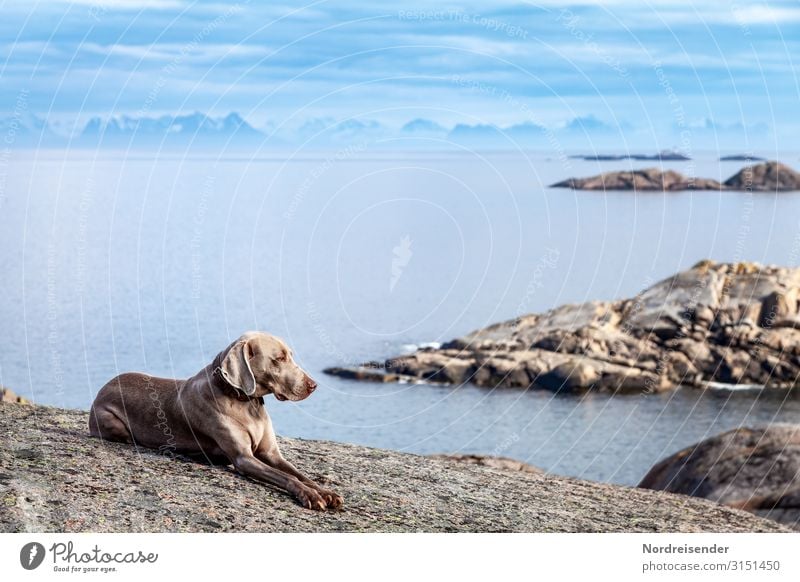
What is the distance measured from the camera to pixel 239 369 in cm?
1066

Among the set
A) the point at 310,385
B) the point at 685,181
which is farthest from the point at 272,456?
the point at 685,181

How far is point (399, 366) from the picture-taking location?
42.4m

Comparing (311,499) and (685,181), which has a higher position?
(685,181)

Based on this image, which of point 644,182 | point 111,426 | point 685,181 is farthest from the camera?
point 685,181

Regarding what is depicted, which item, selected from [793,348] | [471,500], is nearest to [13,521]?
[471,500]

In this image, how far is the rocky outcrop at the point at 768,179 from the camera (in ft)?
170

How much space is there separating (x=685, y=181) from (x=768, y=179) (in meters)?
10.9

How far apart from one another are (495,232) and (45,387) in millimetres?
18409

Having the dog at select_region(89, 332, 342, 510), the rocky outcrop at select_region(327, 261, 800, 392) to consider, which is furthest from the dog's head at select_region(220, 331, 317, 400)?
the rocky outcrop at select_region(327, 261, 800, 392)

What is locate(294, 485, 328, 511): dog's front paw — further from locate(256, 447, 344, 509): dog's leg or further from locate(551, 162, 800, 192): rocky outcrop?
locate(551, 162, 800, 192): rocky outcrop

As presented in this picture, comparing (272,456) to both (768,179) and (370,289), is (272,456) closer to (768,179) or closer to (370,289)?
(370,289)

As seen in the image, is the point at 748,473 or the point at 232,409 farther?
the point at 748,473

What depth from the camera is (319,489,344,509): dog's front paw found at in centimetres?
1074

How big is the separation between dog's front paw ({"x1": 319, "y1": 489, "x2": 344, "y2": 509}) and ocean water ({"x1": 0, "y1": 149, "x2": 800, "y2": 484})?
20.4 m
